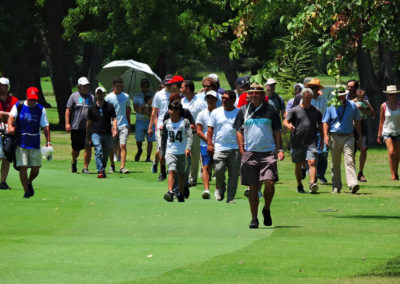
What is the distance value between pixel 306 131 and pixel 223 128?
2.38m

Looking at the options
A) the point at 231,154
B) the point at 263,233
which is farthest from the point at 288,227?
the point at 231,154

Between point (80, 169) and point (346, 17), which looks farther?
point (80, 169)

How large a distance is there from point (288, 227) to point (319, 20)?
2.67 m

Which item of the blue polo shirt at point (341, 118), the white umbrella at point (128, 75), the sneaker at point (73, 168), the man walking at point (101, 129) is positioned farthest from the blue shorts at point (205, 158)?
the white umbrella at point (128, 75)

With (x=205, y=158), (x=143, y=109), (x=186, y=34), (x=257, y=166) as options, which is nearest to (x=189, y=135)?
(x=205, y=158)

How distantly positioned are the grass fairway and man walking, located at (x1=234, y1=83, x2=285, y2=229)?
14.8 inches

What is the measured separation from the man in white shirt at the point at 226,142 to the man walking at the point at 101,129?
5175 mm

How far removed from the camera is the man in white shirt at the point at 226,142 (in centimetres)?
1692

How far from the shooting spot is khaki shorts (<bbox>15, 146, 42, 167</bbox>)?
689 inches

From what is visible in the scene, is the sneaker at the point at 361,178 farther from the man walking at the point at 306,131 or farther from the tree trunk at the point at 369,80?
the tree trunk at the point at 369,80

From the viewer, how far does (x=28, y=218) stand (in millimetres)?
14906

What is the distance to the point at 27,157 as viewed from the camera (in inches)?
689

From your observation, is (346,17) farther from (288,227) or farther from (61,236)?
(61,236)

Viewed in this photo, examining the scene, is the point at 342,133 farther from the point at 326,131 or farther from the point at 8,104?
the point at 8,104
